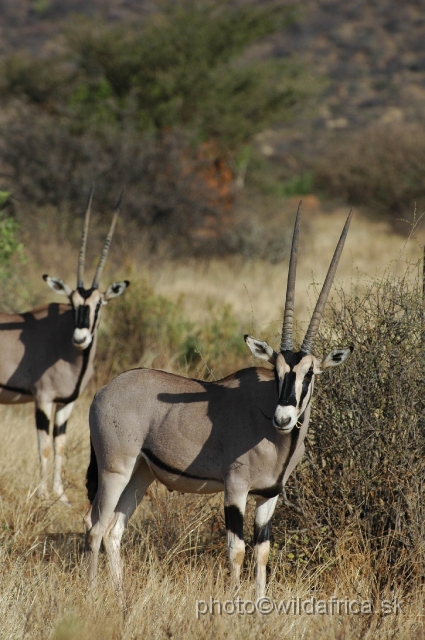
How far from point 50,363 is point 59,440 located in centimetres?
72

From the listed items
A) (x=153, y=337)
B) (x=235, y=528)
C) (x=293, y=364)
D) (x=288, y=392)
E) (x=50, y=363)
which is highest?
(x=293, y=364)

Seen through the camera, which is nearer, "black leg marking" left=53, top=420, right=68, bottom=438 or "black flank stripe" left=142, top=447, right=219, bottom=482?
"black flank stripe" left=142, top=447, right=219, bottom=482

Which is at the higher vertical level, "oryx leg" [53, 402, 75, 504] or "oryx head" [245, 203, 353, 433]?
"oryx head" [245, 203, 353, 433]

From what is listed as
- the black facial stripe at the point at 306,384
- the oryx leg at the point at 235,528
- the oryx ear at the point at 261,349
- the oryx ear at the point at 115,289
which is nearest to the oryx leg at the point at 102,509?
the oryx leg at the point at 235,528

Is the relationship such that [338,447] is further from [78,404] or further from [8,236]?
[8,236]

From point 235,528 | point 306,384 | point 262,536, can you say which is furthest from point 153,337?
point 306,384

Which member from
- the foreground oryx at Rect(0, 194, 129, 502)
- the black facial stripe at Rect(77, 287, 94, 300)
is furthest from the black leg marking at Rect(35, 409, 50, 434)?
the black facial stripe at Rect(77, 287, 94, 300)

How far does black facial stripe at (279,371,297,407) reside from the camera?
4098mm

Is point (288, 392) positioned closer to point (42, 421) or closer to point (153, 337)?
point (42, 421)

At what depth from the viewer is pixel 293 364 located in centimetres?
425

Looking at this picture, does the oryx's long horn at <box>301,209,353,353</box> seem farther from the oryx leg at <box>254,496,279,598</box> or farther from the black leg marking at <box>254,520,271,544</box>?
the black leg marking at <box>254,520,271,544</box>

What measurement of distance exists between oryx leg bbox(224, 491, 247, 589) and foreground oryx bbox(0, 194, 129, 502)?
2887mm

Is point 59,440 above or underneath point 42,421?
underneath

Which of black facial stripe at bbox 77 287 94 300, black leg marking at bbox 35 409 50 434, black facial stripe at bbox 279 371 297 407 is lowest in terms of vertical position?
black leg marking at bbox 35 409 50 434
